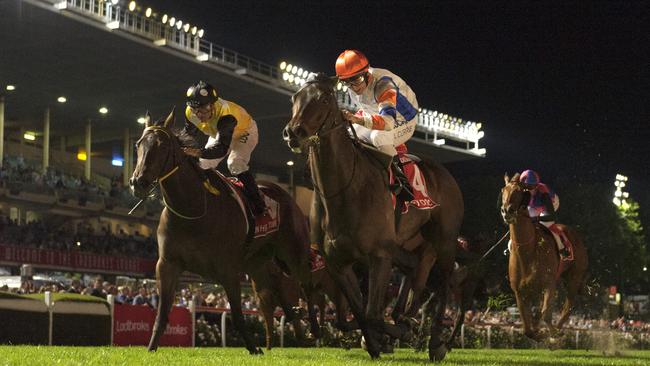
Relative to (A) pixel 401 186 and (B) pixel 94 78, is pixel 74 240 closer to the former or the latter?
(B) pixel 94 78

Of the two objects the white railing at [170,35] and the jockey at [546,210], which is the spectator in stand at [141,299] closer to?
the jockey at [546,210]

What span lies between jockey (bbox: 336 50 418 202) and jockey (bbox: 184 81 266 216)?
1544 millimetres

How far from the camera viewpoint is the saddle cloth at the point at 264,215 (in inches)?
383

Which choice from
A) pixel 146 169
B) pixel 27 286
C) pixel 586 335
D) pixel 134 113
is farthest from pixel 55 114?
pixel 146 169

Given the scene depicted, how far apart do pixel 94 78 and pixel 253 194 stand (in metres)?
33.5

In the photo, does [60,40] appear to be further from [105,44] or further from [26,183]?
[26,183]

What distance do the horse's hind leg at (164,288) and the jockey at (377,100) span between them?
2.21 m

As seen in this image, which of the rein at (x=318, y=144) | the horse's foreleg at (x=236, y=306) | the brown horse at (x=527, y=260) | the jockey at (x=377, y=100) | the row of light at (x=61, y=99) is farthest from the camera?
the row of light at (x=61, y=99)

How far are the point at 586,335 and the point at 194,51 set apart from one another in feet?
74.7

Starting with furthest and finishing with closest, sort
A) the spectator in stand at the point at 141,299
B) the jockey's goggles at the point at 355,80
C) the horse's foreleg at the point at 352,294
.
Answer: the spectator in stand at the point at 141,299 < the jockey's goggles at the point at 355,80 < the horse's foreleg at the point at 352,294

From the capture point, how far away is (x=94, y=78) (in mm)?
41594

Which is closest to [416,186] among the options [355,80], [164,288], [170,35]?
[355,80]

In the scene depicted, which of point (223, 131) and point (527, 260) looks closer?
point (223, 131)

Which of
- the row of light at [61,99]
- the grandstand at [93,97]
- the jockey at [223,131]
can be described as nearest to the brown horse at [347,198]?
the jockey at [223,131]
